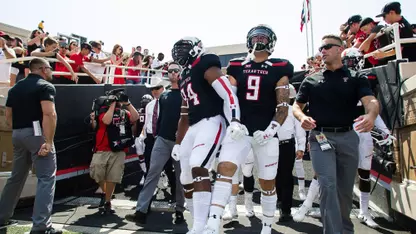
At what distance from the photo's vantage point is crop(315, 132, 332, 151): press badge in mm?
3895

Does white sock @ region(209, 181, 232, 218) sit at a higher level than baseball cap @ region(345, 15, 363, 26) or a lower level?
lower

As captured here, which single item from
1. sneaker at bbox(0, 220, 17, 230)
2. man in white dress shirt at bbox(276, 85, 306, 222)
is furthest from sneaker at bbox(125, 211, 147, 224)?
man in white dress shirt at bbox(276, 85, 306, 222)

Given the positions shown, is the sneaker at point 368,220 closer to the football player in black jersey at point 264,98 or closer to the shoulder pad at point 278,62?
the football player in black jersey at point 264,98

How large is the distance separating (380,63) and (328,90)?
3078mm

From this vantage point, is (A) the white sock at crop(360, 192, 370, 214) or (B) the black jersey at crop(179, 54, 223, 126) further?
(A) the white sock at crop(360, 192, 370, 214)

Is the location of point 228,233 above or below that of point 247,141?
below

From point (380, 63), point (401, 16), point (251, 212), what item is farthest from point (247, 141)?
point (401, 16)

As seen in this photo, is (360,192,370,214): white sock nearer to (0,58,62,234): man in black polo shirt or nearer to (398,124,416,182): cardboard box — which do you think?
(398,124,416,182): cardboard box

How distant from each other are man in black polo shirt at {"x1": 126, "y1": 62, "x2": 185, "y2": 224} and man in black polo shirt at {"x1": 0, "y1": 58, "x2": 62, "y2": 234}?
1340 millimetres

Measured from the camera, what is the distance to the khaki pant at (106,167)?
6151mm

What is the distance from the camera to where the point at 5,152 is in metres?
6.64

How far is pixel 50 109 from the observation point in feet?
15.8

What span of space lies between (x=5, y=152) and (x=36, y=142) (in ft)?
7.76

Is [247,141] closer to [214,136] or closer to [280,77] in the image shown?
[214,136]
